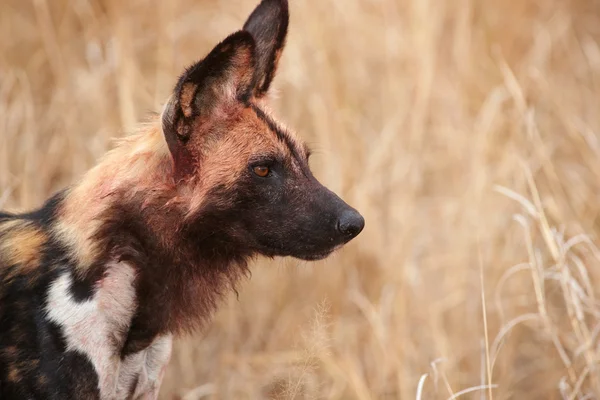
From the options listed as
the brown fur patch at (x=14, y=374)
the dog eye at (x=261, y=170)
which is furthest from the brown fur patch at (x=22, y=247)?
the dog eye at (x=261, y=170)

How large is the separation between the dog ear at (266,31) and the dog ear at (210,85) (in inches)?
9.7

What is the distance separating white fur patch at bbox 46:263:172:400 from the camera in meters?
2.07

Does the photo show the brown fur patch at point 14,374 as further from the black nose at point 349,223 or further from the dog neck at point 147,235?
the black nose at point 349,223

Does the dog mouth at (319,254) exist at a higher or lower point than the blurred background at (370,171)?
higher

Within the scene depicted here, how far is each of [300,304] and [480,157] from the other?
112cm

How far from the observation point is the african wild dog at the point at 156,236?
2.07 metres

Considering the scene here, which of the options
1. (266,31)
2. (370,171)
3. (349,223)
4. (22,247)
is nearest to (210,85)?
(266,31)

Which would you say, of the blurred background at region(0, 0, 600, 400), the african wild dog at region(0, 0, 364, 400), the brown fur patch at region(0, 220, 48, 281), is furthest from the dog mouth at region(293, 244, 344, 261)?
the blurred background at region(0, 0, 600, 400)

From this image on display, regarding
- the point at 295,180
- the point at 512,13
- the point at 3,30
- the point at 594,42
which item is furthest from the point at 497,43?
the point at 295,180

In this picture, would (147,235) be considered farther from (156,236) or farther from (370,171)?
(370,171)

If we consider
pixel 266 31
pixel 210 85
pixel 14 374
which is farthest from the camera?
pixel 266 31

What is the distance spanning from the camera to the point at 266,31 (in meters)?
2.51

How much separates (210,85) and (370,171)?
1948 mm

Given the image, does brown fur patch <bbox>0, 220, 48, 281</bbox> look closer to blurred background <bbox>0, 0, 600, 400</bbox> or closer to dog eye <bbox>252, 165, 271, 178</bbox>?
dog eye <bbox>252, 165, 271, 178</bbox>
